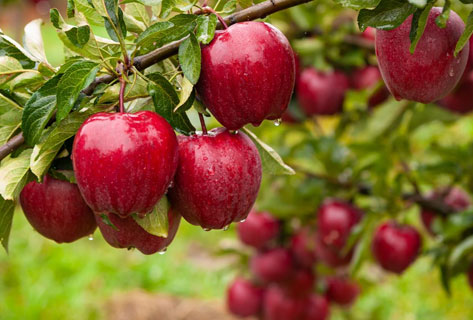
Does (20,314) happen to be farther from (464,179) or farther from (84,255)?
(464,179)

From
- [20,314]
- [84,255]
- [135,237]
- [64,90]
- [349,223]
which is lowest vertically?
[84,255]

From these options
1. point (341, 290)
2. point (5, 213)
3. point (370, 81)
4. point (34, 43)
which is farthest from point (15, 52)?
point (341, 290)

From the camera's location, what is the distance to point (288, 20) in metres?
1.60

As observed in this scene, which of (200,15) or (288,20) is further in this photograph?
(288,20)

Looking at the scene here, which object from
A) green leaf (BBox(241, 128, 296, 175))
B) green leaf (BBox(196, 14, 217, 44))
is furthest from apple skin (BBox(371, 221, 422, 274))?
green leaf (BBox(196, 14, 217, 44))

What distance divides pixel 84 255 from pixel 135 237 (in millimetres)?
2584

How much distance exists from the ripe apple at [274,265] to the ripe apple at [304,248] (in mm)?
27

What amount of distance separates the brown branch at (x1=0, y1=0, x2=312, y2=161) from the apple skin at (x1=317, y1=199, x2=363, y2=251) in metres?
0.91

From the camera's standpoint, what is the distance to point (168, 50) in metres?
0.63

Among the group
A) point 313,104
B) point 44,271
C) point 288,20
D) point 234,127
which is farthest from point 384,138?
point 44,271

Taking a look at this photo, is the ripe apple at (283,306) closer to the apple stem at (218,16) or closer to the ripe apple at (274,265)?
the ripe apple at (274,265)

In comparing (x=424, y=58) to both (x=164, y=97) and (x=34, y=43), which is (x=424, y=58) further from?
(x=34, y=43)

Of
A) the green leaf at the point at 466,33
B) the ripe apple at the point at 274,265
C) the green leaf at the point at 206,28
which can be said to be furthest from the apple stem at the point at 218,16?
the ripe apple at the point at 274,265

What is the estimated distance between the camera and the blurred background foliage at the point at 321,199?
1428 millimetres
